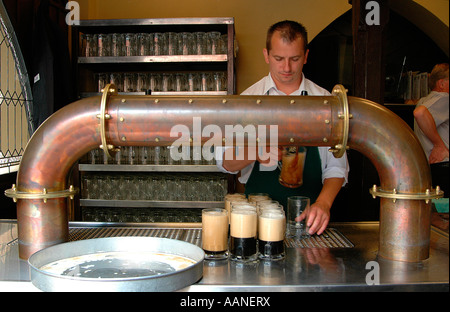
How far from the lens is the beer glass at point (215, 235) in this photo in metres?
1.24

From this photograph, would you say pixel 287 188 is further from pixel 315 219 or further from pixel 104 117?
pixel 104 117

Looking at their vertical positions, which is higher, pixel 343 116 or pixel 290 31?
pixel 290 31

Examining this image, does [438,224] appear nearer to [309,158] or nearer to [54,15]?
[309,158]

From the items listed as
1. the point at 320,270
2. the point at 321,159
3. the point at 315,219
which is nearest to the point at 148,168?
the point at 321,159

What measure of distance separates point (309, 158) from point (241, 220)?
1.10 meters

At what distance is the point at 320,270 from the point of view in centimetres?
118

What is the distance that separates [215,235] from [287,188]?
1027mm

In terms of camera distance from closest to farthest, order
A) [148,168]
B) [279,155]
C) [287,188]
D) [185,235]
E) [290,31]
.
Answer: [185,235]
[279,155]
[290,31]
[287,188]
[148,168]

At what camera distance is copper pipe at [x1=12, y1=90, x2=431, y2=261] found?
1.21m

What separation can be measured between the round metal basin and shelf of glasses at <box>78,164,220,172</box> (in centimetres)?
221

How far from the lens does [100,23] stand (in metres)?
3.45

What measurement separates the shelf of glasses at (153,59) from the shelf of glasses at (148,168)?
0.85 m

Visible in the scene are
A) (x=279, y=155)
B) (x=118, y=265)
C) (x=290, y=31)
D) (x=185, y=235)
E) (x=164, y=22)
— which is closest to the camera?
(x=118, y=265)

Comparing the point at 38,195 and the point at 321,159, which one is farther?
the point at 321,159
